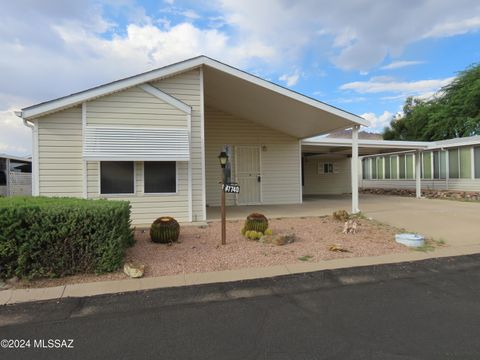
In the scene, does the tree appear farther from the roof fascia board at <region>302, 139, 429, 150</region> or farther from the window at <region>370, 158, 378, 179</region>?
the roof fascia board at <region>302, 139, 429, 150</region>

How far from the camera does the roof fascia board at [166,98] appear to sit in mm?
9094

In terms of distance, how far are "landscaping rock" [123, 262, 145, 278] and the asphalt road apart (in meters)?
0.57

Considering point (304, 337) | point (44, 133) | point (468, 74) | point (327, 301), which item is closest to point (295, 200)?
point (44, 133)

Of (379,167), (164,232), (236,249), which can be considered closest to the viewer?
(236,249)

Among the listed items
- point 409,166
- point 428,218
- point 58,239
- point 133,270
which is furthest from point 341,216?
point 409,166

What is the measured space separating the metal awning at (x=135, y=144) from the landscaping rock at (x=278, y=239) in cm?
308

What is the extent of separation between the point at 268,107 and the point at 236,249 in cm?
608

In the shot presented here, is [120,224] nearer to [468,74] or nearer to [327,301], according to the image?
[327,301]

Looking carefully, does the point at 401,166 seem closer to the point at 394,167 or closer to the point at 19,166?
the point at 394,167

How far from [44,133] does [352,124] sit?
319 inches

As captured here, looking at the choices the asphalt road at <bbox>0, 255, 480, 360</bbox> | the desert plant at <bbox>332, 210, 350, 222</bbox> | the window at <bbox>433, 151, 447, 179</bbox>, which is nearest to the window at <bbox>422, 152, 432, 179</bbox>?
the window at <bbox>433, 151, 447, 179</bbox>

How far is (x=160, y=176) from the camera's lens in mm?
9258

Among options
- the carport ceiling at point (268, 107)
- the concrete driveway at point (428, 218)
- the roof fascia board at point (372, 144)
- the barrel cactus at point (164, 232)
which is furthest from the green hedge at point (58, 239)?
the roof fascia board at point (372, 144)

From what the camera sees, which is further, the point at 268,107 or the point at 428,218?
the point at 268,107
